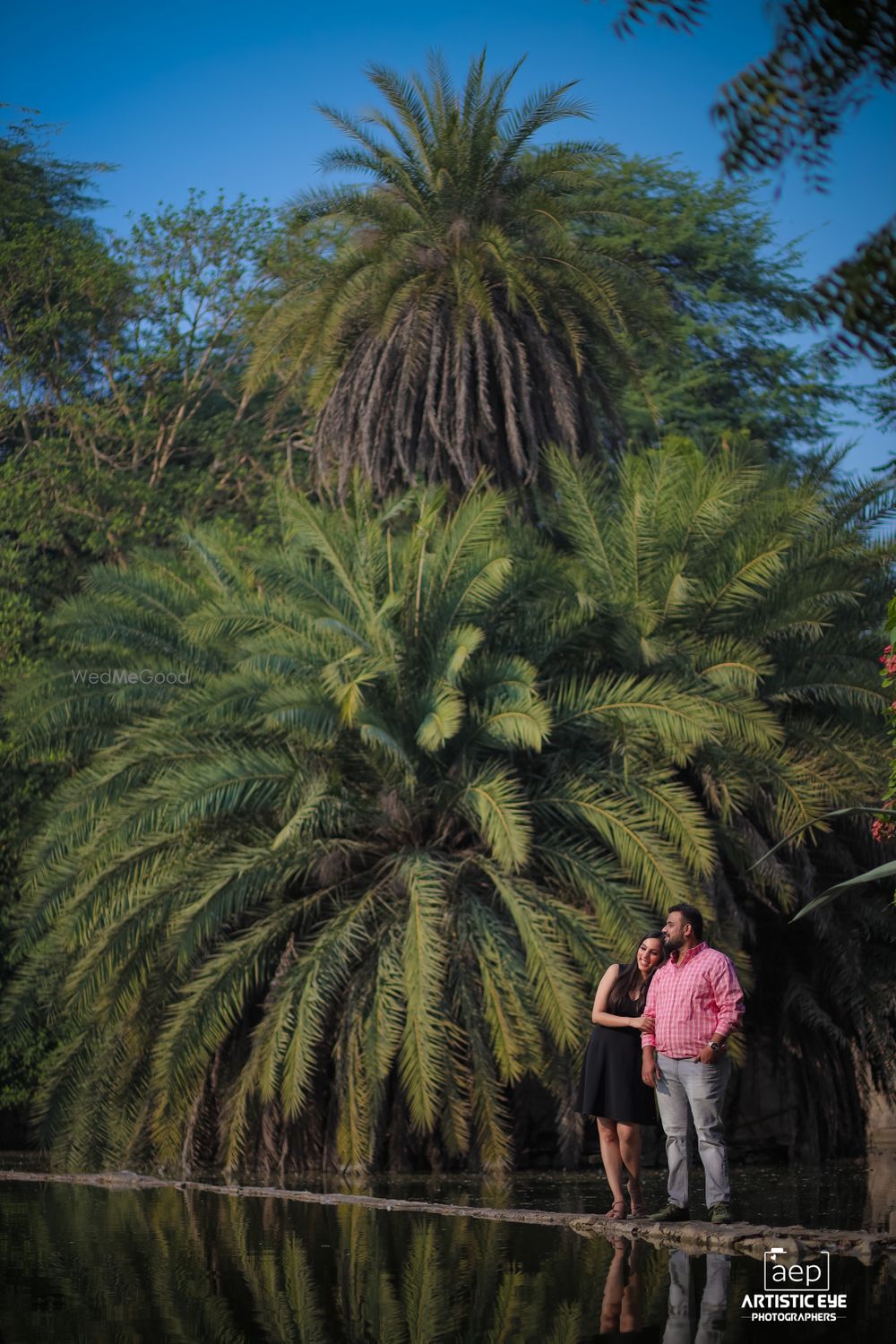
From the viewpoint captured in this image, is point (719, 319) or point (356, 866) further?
point (719, 319)

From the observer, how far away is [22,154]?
28.2m

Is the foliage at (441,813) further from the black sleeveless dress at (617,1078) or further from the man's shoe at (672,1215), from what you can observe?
the man's shoe at (672,1215)

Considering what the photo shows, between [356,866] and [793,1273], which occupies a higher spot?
[356,866]

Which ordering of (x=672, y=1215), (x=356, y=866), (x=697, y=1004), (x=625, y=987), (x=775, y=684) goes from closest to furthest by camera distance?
1. (x=697, y=1004)
2. (x=672, y=1215)
3. (x=625, y=987)
4. (x=356, y=866)
5. (x=775, y=684)

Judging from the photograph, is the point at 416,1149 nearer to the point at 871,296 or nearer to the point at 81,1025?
the point at 81,1025

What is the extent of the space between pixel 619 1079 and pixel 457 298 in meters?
10.5

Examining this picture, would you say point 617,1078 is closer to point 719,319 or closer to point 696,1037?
point 696,1037

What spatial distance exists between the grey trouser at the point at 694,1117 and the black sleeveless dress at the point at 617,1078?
31 cm

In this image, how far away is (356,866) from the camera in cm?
1458

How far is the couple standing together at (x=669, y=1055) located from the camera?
775 centimetres

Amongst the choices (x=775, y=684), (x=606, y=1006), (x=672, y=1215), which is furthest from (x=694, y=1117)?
(x=775, y=684)

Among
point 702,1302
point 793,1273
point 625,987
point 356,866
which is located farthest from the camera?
point 356,866

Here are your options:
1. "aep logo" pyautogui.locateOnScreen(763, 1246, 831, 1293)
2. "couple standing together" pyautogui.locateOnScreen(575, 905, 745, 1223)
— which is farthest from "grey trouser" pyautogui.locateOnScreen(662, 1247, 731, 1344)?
"couple standing together" pyautogui.locateOnScreen(575, 905, 745, 1223)

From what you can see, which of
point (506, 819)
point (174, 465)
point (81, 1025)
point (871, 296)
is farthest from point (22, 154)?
point (871, 296)
